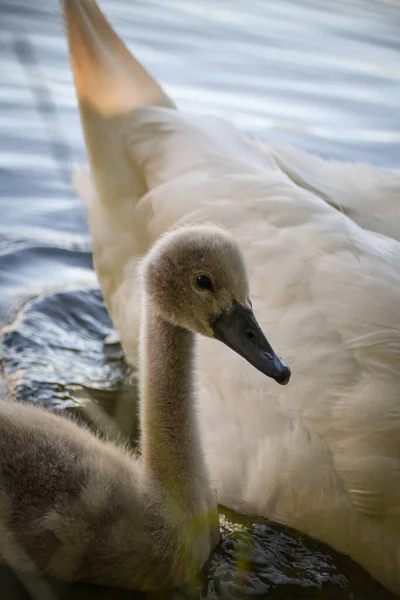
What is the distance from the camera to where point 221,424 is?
9.91ft

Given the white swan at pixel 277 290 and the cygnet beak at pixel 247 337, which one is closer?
the cygnet beak at pixel 247 337

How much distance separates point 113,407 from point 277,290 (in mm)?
901

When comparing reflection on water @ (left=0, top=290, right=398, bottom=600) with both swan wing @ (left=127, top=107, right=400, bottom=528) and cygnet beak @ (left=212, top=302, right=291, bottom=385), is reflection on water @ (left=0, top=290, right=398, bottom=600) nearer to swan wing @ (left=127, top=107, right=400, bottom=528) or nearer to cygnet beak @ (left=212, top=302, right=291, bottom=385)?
swan wing @ (left=127, top=107, right=400, bottom=528)

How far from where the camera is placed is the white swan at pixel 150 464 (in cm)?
257

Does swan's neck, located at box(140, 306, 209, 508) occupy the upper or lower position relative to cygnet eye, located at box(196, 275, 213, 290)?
lower

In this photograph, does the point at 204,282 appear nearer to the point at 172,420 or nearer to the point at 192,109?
the point at 172,420

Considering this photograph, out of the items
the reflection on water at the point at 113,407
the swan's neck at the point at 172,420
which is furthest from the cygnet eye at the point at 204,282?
the reflection on water at the point at 113,407

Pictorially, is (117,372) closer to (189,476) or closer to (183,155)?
(183,155)

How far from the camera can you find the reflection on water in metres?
2.84

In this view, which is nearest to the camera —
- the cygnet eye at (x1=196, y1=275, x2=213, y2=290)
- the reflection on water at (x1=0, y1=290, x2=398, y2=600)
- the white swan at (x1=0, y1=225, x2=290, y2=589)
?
the white swan at (x1=0, y1=225, x2=290, y2=589)

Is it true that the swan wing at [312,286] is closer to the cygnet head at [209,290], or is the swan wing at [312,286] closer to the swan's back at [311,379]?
the swan's back at [311,379]

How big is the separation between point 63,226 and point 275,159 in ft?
4.21

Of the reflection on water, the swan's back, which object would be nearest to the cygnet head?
the swan's back

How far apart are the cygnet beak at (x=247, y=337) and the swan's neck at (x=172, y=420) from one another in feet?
0.49
